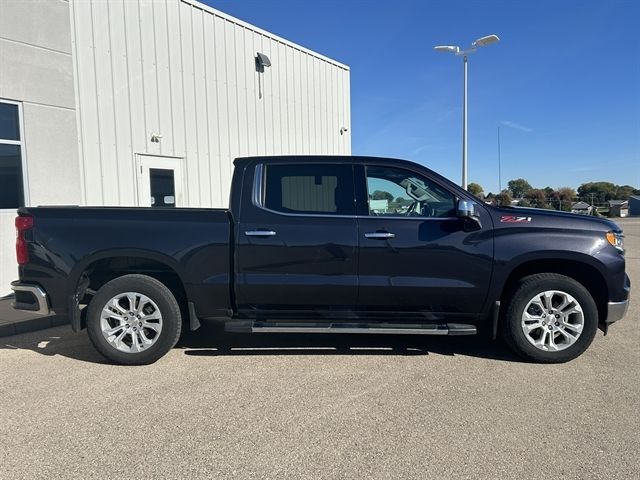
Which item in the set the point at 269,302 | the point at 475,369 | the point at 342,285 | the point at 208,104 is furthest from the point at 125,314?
the point at 208,104

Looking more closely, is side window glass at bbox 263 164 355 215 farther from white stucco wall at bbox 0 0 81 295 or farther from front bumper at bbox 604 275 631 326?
white stucco wall at bbox 0 0 81 295

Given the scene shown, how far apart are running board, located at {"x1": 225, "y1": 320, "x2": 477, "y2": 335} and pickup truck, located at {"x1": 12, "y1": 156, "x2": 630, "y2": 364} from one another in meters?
0.02

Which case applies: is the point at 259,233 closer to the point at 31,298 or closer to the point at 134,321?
the point at 134,321

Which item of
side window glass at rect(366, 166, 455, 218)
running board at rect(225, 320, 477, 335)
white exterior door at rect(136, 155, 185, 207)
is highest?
white exterior door at rect(136, 155, 185, 207)

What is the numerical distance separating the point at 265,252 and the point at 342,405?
1.54m

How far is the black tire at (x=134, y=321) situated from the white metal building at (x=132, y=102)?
4041 mm

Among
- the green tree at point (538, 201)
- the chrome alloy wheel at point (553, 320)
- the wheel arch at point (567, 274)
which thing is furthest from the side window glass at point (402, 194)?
the green tree at point (538, 201)

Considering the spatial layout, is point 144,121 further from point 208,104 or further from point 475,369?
point 475,369

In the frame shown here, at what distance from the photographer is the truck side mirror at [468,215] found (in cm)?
401

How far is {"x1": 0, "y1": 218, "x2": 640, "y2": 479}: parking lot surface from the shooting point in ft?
8.73

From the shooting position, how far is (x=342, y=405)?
341cm

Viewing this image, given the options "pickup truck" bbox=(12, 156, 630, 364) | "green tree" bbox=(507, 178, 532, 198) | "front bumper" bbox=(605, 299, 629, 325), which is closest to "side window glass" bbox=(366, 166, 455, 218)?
"pickup truck" bbox=(12, 156, 630, 364)

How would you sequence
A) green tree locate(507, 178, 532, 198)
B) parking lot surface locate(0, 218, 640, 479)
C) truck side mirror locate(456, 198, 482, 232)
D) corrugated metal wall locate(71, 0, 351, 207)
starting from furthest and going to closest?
green tree locate(507, 178, 532, 198) < corrugated metal wall locate(71, 0, 351, 207) < truck side mirror locate(456, 198, 482, 232) < parking lot surface locate(0, 218, 640, 479)

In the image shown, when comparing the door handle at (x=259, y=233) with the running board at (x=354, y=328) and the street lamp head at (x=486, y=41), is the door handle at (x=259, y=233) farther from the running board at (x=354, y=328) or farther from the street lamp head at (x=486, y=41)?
the street lamp head at (x=486, y=41)
